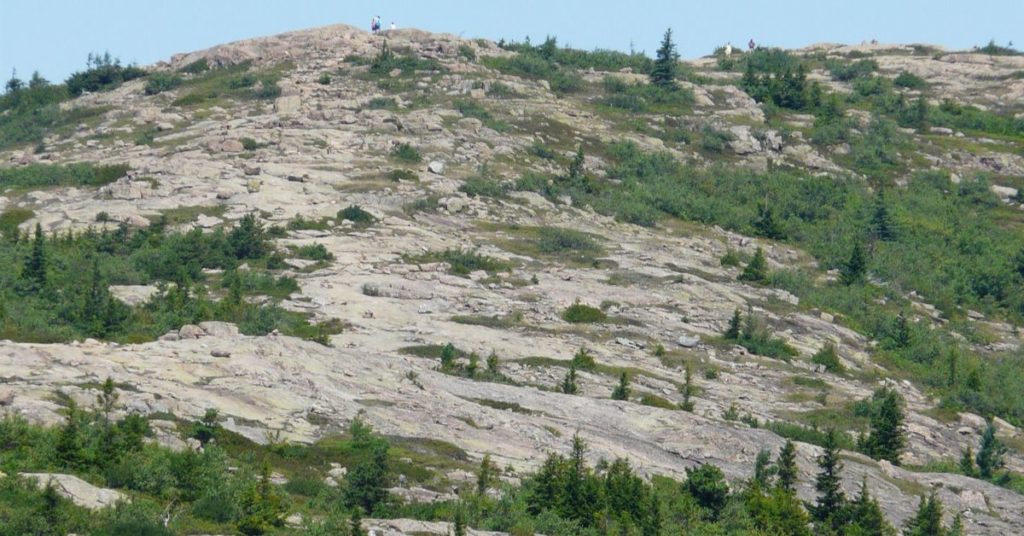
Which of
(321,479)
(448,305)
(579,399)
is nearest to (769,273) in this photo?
(448,305)

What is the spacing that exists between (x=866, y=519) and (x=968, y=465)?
11.3 meters

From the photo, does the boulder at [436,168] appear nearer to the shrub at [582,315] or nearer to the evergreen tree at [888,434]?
the shrub at [582,315]

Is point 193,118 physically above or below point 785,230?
above

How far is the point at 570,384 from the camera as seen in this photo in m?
53.9

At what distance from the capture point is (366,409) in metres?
48.4

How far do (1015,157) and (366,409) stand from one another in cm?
6643

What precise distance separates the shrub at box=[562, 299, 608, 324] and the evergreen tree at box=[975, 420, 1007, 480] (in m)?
15.7

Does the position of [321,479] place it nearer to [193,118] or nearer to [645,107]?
[193,118]

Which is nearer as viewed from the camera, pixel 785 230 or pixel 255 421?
pixel 255 421

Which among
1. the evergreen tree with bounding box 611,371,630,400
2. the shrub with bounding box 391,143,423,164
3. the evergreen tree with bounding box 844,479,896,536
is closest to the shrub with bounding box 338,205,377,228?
the shrub with bounding box 391,143,423,164

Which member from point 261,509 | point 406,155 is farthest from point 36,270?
point 261,509

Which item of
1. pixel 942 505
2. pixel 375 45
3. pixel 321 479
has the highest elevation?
pixel 375 45

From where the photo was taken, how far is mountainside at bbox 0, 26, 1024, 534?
1955 inches

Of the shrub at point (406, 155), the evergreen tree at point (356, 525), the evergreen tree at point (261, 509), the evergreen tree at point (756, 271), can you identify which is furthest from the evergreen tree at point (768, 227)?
the evergreen tree at point (356, 525)
